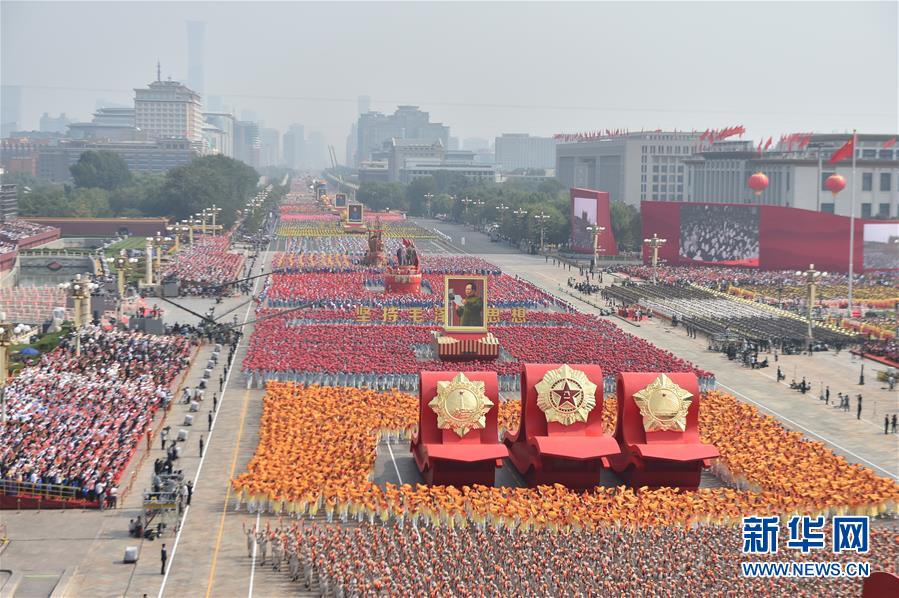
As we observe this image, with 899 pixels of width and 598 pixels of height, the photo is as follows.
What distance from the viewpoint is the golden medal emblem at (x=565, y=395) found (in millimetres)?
37906

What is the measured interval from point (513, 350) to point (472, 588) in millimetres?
33246

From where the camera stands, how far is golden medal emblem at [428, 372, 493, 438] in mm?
37594

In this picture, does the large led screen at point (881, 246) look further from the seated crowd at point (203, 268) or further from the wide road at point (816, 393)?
the seated crowd at point (203, 268)

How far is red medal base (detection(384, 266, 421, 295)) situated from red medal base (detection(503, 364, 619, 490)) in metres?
46.8

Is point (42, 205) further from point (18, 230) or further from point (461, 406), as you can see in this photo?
point (461, 406)

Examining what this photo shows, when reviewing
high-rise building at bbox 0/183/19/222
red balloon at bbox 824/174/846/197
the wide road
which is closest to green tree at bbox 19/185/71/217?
high-rise building at bbox 0/183/19/222

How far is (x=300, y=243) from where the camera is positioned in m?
138

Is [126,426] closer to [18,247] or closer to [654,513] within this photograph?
[654,513]

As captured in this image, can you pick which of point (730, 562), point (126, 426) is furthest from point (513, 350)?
point (730, 562)

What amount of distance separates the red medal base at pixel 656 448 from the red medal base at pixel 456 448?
13.7 feet

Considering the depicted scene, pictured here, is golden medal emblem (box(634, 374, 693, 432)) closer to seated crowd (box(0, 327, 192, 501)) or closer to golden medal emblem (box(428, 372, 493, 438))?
golden medal emblem (box(428, 372, 493, 438))

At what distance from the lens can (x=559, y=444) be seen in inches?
1469

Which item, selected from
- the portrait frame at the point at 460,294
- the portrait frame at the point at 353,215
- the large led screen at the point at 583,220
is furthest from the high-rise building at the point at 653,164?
the portrait frame at the point at 460,294

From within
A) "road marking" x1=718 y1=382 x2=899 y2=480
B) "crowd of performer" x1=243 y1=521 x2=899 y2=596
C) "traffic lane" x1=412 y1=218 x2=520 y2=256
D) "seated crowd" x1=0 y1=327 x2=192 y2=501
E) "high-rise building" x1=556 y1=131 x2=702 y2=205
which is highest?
"high-rise building" x1=556 y1=131 x2=702 y2=205
